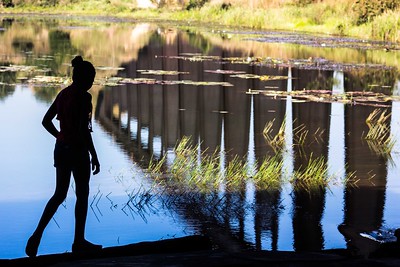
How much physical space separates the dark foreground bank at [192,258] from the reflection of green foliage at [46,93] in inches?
507

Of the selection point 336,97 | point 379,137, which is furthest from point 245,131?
point 336,97

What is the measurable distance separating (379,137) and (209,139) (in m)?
2.71

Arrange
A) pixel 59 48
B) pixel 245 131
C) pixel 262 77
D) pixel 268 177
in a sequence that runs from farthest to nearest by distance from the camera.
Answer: pixel 59 48 < pixel 262 77 < pixel 245 131 < pixel 268 177

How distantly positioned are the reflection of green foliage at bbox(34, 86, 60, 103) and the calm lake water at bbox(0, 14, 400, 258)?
1.2 inches

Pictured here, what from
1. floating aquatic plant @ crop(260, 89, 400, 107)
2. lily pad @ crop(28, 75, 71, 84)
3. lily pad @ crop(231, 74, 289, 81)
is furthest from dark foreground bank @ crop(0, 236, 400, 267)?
lily pad @ crop(231, 74, 289, 81)

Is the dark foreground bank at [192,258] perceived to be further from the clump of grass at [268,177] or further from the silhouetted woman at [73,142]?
the clump of grass at [268,177]

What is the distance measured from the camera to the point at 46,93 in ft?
68.4

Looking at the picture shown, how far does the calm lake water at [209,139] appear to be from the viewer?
30.0 ft

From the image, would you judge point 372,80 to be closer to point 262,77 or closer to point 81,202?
point 262,77

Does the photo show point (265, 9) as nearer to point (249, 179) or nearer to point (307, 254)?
point (249, 179)

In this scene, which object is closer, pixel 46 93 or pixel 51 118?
pixel 51 118

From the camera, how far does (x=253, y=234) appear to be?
28.8 ft

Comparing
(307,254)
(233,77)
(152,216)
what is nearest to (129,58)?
(233,77)

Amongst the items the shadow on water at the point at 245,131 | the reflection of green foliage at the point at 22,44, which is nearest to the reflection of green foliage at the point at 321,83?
the shadow on water at the point at 245,131
